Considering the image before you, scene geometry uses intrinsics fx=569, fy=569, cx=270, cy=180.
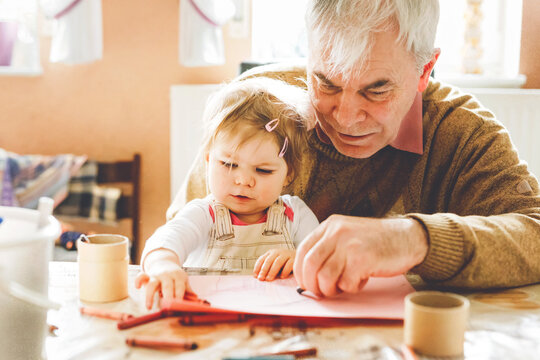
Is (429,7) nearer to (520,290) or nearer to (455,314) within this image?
(520,290)

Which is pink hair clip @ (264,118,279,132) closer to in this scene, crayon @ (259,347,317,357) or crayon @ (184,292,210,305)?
crayon @ (184,292,210,305)

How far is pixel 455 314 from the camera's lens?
67cm

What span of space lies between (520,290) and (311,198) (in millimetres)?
620

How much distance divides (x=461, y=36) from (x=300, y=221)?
198 centimetres

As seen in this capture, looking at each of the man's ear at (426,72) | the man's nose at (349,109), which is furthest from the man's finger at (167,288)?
the man's ear at (426,72)

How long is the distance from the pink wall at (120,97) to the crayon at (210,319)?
2.28 m

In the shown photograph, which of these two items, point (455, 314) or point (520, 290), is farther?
point (520, 290)

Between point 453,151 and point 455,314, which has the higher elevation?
point 453,151

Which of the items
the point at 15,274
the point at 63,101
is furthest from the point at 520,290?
the point at 63,101

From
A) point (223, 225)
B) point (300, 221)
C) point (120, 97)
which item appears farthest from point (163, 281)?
point (120, 97)

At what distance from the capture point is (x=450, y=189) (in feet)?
4.42

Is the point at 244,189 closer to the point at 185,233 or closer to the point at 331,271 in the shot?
the point at 185,233

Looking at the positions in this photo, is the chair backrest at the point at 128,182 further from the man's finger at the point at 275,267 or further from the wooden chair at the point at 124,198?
the man's finger at the point at 275,267

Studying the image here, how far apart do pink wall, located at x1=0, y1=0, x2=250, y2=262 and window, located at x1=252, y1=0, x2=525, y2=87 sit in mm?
181
